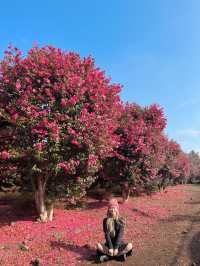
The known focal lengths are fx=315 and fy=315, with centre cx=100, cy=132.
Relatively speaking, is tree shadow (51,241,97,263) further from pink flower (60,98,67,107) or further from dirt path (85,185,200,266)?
pink flower (60,98,67,107)

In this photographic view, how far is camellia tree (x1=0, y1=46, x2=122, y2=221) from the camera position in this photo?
11023 millimetres

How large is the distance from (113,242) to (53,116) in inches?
195

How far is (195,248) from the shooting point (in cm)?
935

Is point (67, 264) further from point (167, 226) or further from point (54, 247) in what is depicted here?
point (167, 226)

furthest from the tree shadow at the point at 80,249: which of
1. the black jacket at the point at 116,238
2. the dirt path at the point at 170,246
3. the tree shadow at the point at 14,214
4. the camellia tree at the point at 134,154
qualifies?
the camellia tree at the point at 134,154

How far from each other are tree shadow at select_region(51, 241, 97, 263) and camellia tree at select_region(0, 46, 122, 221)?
2658 mm

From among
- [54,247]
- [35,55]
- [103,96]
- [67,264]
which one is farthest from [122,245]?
[35,55]

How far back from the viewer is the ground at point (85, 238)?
8391 millimetres

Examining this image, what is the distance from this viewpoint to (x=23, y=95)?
438 inches

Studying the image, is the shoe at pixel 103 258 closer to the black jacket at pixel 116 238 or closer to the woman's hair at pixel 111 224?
the black jacket at pixel 116 238

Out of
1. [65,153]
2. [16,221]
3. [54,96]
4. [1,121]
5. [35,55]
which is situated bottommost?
[16,221]

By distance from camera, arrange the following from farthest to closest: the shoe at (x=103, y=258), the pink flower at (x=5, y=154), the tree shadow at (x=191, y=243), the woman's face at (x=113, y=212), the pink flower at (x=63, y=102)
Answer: the pink flower at (x=63, y=102)
the pink flower at (x=5, y=154)
the woman's face at (x=113, y=212)
the tree shadow at (x=191, y=243)
the shoe at (x=103, y=258)

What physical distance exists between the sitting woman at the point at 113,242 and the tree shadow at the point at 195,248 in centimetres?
171

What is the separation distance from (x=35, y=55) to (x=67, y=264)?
299 inches
